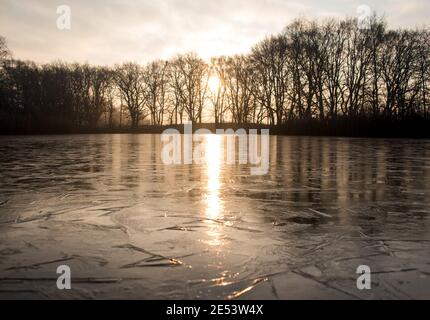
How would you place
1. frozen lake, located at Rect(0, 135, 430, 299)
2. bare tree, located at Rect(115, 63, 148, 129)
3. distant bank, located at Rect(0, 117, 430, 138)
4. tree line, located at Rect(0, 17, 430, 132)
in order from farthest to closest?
bare tree, located at Rect(115, 63, 148, 129) → tree line, located at Rect(0, 17, 430, 132) → distant bank, located at Rect(0, 117, 430, 138) → frozen lake, located at Rect(0, 135, 430, 299)

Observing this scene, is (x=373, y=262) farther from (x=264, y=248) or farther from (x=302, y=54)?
(x=302, y=54)

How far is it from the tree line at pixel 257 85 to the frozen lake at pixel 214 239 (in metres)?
31.8

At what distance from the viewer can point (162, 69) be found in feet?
234

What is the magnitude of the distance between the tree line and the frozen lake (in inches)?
1251

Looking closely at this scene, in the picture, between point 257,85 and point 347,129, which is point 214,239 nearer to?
point 347,129

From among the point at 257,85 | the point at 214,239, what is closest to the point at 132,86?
the point at 257,85

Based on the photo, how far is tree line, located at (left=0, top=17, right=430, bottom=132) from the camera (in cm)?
4509

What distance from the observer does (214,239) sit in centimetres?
393

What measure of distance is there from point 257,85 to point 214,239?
5402cm

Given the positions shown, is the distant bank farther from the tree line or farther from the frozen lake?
the frozen lake

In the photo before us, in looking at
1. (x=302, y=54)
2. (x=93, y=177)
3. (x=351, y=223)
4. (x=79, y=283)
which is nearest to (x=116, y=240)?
(x=79, y=283)

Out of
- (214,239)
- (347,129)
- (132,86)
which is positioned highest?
(132,86)

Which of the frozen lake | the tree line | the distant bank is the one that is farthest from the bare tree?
the frozen lake
